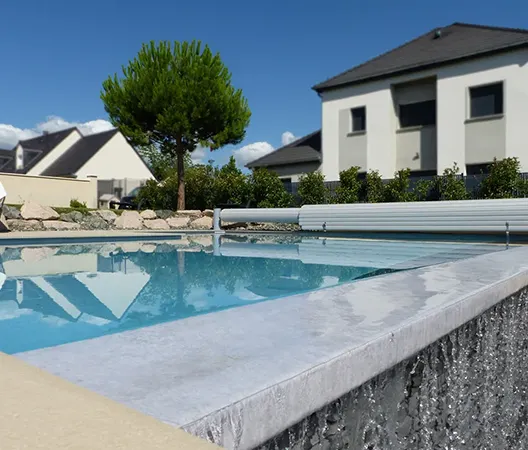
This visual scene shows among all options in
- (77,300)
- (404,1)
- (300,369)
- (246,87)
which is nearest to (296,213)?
(77,300)

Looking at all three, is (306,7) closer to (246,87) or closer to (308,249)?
(246,87)

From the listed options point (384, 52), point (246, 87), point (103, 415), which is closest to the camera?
point (103, 415)

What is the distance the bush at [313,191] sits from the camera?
48.8 feet

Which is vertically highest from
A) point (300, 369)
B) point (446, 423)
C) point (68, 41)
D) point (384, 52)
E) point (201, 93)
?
point (68, 41)

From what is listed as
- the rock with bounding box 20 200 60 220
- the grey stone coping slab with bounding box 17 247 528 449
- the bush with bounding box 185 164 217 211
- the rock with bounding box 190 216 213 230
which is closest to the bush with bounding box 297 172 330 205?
the rock with bounding box 190 216 213 230

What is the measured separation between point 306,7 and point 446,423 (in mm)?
20465

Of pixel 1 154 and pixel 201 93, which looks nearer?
pixel 201 93

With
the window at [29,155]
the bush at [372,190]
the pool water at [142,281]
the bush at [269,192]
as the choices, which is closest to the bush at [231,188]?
the bush at [269,192]

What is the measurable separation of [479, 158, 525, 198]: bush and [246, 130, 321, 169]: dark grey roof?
8893 mm

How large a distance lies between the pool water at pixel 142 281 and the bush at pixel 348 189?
7531 millimetres

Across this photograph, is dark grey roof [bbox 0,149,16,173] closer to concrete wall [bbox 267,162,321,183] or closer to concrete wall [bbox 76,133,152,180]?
concrete wall [bbox 76,133,152,180]

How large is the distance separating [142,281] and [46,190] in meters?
16.2

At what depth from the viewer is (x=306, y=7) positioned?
790 inches

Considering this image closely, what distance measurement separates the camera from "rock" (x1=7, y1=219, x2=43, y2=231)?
460 inches
